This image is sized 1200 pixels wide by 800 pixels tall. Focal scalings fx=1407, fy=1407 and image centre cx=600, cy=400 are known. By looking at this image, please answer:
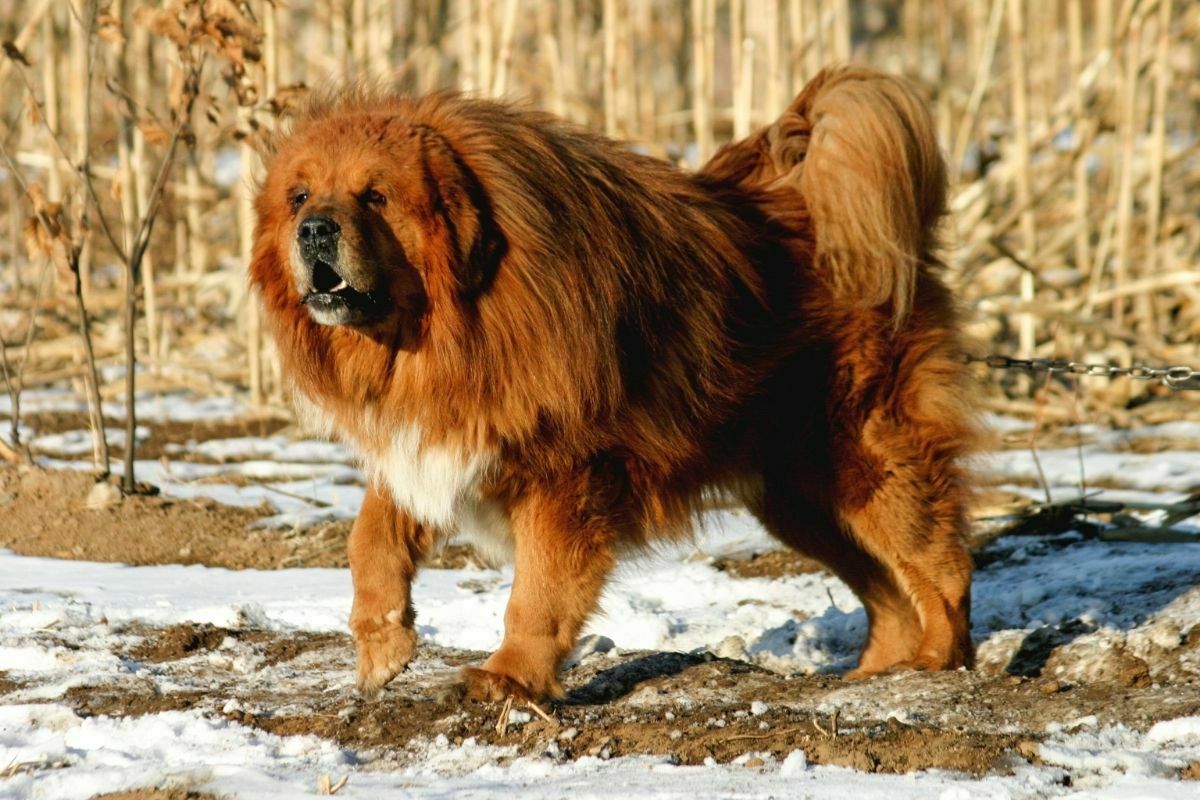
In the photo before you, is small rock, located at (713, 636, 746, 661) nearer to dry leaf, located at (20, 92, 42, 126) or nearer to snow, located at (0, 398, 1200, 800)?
snow, located at (0, 398, 1200, 800)

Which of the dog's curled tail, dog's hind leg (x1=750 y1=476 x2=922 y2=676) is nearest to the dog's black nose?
the dog's curled tail

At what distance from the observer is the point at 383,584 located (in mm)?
4109

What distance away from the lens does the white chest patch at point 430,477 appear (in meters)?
4.02

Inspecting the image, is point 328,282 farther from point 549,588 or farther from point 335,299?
point 549,588

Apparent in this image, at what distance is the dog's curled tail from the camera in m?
4.61

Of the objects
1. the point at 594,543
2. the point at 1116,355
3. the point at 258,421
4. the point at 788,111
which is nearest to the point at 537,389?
the point at 594,543

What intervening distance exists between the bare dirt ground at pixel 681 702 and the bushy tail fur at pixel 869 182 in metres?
1.30

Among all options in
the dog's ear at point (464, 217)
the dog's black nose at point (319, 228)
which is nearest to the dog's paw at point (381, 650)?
the dog's ear at point (464, 217)

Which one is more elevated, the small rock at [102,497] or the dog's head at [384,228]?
the dog's head at [384,228]

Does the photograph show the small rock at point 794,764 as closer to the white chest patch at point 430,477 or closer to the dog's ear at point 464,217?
the white chest patch at point 430,477

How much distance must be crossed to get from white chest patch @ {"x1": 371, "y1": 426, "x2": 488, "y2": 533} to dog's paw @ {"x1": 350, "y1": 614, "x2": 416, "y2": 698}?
1.09 feet

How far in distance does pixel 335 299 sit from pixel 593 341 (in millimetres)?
733

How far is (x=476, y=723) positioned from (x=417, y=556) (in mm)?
817

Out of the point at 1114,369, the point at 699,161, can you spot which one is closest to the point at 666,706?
the point at 1114,369
